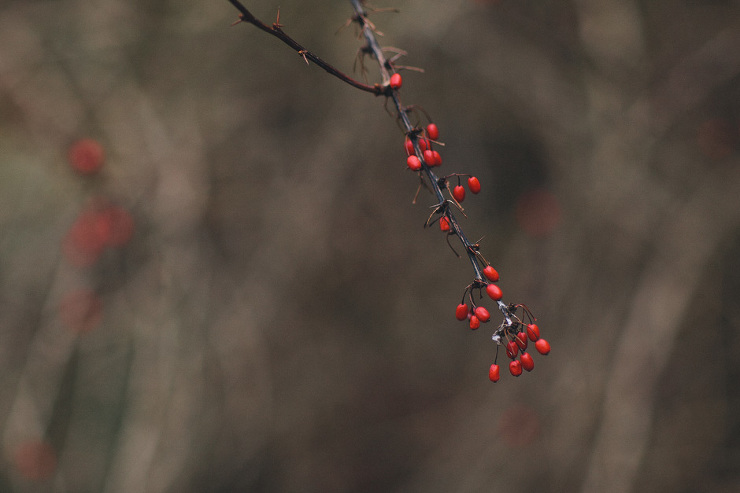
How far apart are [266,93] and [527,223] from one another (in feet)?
8.63

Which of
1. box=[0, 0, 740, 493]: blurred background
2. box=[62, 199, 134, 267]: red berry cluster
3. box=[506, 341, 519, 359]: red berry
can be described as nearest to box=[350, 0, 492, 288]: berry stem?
box=[506, 341, 519, 359]: red berry

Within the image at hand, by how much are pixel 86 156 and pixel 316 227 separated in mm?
1906

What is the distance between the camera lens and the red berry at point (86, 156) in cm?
342

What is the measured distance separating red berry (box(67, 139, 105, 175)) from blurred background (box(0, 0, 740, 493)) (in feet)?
0.07

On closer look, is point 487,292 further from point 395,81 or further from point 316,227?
point 316,227

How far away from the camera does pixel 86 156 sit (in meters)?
3.42

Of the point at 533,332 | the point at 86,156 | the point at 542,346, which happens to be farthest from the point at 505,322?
the point at 86,156

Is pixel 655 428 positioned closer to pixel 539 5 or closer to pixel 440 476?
pixel 440 476

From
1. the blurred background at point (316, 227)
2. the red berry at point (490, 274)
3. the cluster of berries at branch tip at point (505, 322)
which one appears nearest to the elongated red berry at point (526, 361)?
the cluster of berries at branch tip at point (505, 322)

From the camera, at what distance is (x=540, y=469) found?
3637 mm

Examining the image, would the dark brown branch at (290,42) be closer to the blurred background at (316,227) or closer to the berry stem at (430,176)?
the berry stem at (430,176)

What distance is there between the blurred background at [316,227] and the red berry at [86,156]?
20mm

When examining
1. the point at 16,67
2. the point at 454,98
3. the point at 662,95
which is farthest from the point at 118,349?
the point at 662,95

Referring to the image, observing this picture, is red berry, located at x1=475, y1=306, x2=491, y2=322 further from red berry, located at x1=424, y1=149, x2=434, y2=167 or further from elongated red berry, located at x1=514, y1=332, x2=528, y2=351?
red berry, located at x1=424, y1=149, x2=434, y2=167
